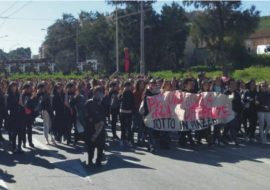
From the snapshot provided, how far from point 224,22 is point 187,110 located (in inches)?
1697

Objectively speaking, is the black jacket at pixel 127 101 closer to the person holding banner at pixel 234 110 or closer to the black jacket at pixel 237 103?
the person holding banner at pixel 234 110

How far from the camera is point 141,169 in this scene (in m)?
11.5

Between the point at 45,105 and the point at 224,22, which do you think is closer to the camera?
the point at 45,105

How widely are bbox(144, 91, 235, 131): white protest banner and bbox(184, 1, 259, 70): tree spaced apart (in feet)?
135

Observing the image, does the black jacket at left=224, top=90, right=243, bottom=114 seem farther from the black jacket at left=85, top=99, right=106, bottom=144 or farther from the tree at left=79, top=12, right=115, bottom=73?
the tree at left=79, top=12, right=115, bottom=73

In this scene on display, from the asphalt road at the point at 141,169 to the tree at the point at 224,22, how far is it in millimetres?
42412

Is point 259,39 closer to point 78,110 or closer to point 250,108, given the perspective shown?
point 250,108

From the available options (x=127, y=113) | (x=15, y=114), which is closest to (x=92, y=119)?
(x=127, y=113)

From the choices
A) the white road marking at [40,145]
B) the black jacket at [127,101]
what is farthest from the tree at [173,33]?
the black jacket at [127,101]

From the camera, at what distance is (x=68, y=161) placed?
1249 cm

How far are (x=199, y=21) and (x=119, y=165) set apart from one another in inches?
1815

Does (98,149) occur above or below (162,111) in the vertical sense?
below

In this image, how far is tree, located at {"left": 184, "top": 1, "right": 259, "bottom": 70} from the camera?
183 feet

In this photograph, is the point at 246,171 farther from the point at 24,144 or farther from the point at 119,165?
the point at 24,144
